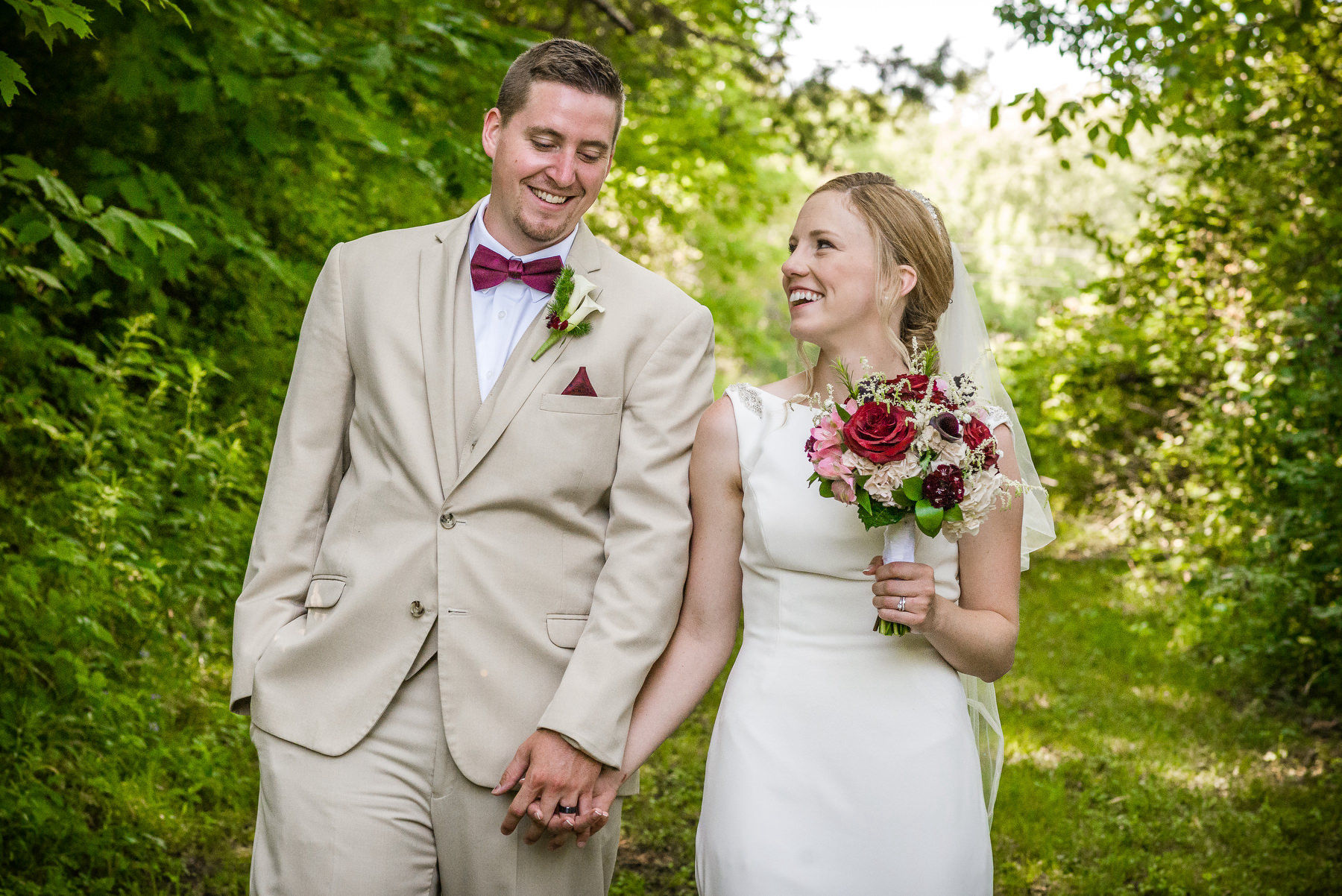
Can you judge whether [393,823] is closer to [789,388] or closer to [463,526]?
[463,526]

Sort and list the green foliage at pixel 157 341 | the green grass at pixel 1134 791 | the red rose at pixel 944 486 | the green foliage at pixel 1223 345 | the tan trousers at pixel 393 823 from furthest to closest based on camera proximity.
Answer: the green foliage at pixel 1223 345
the green grass at pixel 1134 791
the green foliage at pixel 157 341
the tan trousers at pixel 393 823
the red rose at pixel 944 486

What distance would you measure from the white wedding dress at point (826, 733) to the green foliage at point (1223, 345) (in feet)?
13.8

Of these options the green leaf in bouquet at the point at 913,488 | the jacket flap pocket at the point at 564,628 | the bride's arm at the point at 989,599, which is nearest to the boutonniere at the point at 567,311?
the jacket flap pocket at the point at 564,628

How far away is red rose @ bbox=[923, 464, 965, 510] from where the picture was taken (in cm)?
229

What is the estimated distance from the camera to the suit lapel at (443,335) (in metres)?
2.64

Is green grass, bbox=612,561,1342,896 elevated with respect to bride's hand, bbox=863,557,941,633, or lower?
lower

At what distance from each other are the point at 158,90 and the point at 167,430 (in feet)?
6.15

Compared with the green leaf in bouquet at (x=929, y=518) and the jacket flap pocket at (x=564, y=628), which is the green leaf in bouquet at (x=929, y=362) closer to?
the green leaf in bouquet at (x=929, y=518)

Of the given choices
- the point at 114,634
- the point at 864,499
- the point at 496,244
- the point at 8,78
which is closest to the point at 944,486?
the point at 864,499

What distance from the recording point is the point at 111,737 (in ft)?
14.4

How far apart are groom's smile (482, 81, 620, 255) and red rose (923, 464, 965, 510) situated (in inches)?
40.2

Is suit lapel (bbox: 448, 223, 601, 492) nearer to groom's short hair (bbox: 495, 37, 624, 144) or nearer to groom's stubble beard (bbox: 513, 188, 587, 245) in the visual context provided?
groom's stubble beard (bbox: 513, 188, 587, 245)

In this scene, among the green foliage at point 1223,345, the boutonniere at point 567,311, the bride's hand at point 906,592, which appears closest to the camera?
the bride's hand at point 906,592

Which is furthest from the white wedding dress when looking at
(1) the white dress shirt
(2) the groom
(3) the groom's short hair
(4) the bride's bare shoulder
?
(3) the groom's short hair
